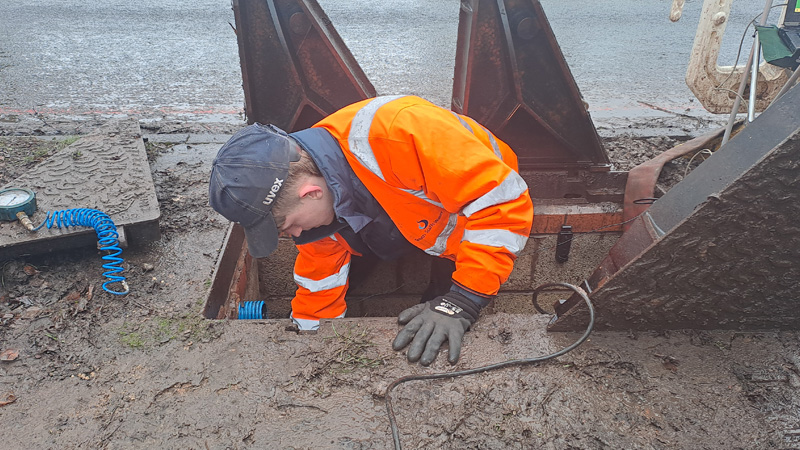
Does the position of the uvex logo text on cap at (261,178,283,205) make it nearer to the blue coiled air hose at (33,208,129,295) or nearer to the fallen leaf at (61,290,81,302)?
the blue coiled air hose at (33,208,129,295)

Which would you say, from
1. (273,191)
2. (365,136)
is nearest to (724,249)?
(365,136)

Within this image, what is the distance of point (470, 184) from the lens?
1.90m

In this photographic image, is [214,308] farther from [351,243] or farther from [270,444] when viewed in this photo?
[270,444]

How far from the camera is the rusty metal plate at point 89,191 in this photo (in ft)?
7.79

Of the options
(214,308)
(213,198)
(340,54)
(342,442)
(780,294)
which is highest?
(340,54)

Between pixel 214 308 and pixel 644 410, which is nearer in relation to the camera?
pixel 644 410

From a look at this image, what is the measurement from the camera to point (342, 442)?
1.63m

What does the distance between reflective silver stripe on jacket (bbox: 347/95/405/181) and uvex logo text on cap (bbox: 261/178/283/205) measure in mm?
345

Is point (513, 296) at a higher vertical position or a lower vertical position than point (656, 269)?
lower

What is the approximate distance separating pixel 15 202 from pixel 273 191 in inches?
A: 57.3

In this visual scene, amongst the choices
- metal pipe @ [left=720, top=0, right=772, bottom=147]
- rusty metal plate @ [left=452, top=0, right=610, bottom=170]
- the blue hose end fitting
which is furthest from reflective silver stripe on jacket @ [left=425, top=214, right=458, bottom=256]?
Answer: metal pipe @ [left=720, top=0, right=772, bottom=147]

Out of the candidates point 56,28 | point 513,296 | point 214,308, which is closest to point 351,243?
point 214,308

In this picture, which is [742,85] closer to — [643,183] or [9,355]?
[643,183]

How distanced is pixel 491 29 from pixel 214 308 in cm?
197
